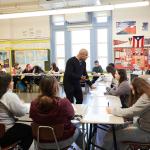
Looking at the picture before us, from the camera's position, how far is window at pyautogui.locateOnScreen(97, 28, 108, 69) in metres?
9.98

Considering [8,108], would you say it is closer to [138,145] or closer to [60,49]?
[138,145]

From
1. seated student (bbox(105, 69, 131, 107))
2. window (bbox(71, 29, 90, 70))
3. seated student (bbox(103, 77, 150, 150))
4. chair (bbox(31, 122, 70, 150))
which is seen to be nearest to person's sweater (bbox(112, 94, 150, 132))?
seated student (bbox(103, 77, 150, 150))

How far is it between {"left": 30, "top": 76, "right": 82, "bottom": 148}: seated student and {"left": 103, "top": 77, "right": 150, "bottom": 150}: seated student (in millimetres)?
553

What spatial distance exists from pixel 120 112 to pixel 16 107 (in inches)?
43.5

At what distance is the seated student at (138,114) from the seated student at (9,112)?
98cm

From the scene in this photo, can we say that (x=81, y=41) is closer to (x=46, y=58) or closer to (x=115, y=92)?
(x=46, y=58)

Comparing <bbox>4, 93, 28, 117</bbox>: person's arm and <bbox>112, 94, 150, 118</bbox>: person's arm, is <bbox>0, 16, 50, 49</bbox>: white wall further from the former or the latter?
<bbox>112, 94, 150, 118</bbox>: person's arm

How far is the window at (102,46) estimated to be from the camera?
9977 millimetres

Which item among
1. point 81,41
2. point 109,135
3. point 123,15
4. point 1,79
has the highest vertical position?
point 123,15

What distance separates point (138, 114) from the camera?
2.44m

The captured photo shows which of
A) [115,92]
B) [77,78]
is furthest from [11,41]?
[115,92]

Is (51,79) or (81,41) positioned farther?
(81,41)

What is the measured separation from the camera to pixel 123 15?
9531mm

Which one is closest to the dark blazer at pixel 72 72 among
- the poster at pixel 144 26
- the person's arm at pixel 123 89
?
the person's arm at pixel 123 89
